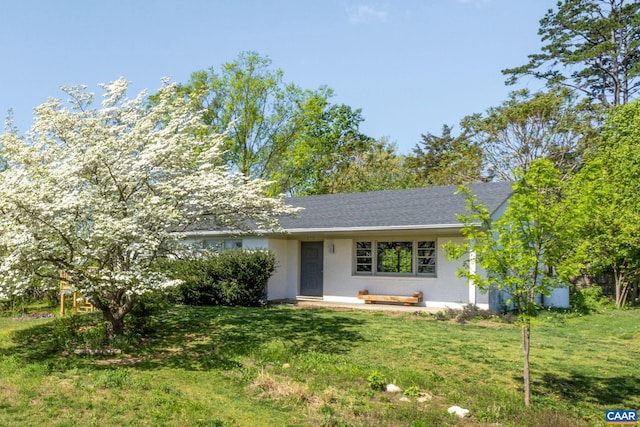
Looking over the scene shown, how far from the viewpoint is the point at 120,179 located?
843 centimetres

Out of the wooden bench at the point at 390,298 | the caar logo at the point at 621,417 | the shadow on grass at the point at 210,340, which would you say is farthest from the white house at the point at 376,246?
the caar logo at the point at 621,417

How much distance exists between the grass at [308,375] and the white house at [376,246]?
12.0 feet

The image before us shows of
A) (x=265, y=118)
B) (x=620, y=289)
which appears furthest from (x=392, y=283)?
(x=265, y=118)

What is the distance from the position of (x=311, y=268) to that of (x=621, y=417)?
1312 centimetres

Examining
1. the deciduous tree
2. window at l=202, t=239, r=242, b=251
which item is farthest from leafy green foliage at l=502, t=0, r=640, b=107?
window at l=202, t=239, r=242, b=251

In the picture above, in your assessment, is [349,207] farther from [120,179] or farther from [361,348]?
[120,179]

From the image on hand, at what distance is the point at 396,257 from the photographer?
16.5m

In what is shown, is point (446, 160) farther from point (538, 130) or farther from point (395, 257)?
point (395, 257)

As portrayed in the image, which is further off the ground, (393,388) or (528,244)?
(528,244)

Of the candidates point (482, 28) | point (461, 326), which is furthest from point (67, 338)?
point (482, 28)

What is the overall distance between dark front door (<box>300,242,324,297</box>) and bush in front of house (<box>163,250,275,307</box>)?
2126 millimetres

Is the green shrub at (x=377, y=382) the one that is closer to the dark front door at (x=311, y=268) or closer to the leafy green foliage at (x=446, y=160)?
the dark front door at (x=311, y=268)

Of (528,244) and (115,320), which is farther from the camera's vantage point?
(115,320)

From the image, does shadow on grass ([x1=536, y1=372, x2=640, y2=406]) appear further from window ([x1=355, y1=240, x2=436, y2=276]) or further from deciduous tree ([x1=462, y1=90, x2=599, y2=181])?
deciduous tree ([x1=462, y1=90, x2=599, y2=181])
